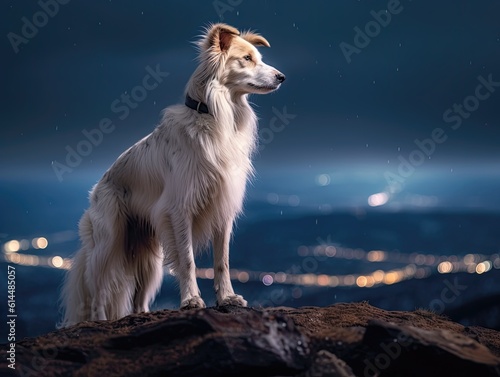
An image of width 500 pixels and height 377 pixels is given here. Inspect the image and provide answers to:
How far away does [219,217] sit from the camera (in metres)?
7.73

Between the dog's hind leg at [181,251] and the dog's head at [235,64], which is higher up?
the dog's head at [235,64]

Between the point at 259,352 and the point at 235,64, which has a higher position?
the point at 235,64

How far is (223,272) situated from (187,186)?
3.68 ft

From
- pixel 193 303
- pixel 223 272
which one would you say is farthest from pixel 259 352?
pixel 223 272

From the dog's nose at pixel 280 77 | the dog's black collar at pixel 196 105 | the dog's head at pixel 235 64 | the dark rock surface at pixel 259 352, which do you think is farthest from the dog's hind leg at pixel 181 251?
the dog's nose at pixel 280 77

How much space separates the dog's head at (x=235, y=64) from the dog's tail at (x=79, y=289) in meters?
2.74

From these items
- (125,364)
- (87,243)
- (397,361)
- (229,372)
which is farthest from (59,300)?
(397,361)

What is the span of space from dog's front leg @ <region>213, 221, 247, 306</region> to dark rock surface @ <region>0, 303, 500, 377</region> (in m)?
1.85

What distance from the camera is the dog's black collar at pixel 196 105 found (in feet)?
24.7

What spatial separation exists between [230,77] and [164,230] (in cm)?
196

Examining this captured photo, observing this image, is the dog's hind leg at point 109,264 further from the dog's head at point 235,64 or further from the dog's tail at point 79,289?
the dog's head at point 235,64

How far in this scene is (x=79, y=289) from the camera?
339 inches

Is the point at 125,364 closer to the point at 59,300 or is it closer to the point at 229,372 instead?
the point at 229,372

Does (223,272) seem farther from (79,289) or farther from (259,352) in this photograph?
(259,352)
